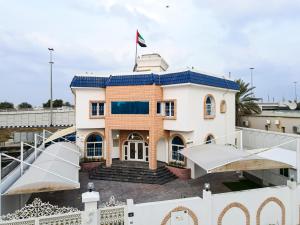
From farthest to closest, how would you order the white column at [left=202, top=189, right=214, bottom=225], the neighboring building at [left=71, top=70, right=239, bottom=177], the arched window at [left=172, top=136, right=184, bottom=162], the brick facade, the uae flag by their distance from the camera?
the uae flag
the arched window at [left=172, top=136, right=184, bottom=162]
the brick facade
the neighboring building at [left=71, top=70, right=239, bottom=177]
the white column at [left=202, top=189, right=214, bottom=225]

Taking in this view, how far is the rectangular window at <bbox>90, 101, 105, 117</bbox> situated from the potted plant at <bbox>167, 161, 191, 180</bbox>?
7497 millimetres

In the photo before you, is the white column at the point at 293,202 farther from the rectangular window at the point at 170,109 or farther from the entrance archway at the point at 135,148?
the entrance archway at the point at 135,148

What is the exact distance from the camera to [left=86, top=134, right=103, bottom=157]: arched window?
21769mm

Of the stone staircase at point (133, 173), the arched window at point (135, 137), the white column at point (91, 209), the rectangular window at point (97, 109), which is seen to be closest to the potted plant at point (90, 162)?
the stone staircase at point (133, 173)

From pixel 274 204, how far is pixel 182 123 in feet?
29.1

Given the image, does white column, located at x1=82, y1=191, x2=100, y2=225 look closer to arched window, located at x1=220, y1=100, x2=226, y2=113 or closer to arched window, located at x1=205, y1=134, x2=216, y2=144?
arched window, located at x1=205, y1=134, x2=216, y2=144

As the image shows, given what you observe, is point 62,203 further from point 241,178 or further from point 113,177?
point 241,178

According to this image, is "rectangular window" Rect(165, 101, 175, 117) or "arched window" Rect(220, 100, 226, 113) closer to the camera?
"rectangular window" Rect(165, 101, 175, 117)

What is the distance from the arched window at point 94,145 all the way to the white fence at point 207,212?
13632mm

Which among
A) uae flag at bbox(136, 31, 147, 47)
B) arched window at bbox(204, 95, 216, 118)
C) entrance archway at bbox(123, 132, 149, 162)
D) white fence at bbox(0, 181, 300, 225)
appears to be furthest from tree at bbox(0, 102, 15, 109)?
white fence at bbox(0, 181, 300, 225)

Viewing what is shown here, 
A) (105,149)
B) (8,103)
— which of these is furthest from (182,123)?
(8,103)

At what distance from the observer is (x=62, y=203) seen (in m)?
13.7

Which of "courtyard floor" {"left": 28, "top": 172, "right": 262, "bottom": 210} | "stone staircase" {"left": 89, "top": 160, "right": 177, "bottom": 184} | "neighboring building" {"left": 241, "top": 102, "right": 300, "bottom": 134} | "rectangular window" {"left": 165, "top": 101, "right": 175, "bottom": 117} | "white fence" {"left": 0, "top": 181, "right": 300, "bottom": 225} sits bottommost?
"courtyard floor" {"left": 28, "top": 172, "right": 262, "bottom": 210}

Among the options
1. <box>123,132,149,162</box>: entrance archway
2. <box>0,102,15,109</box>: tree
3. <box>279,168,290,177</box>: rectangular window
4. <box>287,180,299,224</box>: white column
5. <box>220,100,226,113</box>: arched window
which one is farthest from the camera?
<box>0,102,15,109</box>: tree
